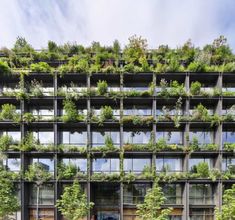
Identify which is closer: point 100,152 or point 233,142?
point 100,152

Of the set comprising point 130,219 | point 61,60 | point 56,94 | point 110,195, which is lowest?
point 130,219

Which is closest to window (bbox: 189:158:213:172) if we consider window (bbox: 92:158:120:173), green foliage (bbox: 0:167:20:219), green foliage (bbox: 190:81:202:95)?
green foliage (bbox: 190:81:202:95)

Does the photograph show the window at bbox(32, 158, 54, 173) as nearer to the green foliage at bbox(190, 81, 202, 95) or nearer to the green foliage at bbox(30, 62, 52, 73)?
the green foliage at bbox(30, 62, 52, 73)

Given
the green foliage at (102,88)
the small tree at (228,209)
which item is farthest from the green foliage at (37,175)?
the small tree at (228,209)

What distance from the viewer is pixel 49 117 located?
24.3 meters

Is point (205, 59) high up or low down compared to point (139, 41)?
down

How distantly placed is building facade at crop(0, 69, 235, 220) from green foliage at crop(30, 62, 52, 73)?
0.42 meters

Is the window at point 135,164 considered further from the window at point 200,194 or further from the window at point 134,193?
the window at point 200,194

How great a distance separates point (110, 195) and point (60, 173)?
16.9ft

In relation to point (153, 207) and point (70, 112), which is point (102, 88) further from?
point (153, 207)

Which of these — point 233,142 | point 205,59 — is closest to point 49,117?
point 205,59

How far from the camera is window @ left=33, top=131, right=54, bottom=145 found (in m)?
24.9

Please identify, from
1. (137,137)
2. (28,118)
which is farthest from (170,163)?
(28,118)

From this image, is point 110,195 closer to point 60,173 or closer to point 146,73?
point 60,173
